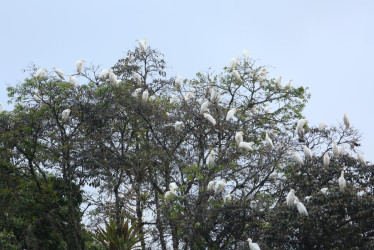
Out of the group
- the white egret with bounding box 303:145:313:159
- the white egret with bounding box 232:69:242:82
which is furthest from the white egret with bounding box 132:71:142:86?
the white egret with bounding box 303:145:313:159

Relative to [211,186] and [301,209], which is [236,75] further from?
[301,209]

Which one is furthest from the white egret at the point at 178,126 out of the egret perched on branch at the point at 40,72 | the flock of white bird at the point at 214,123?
the egret perched on branch at the point at 40,72

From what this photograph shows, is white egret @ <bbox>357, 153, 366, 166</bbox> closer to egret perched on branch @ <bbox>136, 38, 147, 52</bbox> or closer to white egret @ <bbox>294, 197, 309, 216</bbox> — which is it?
white egret @ <bbox>294, 197, 309, 216</bbox>

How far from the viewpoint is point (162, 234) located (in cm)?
1194

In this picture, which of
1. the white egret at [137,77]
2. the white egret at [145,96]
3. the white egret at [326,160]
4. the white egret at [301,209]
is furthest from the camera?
the white egret at [137,77]

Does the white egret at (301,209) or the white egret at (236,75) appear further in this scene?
the white egret at (236,75)

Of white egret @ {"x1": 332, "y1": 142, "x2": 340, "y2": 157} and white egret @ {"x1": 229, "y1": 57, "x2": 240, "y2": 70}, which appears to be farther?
white egret @ {"x1": 229, "y1": 57, "x2": 240, "y2": 70}

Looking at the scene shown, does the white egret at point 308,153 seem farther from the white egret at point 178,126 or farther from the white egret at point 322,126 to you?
the white egret at point 178,126

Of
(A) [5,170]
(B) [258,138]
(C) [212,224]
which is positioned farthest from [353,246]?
(A) [5,170]

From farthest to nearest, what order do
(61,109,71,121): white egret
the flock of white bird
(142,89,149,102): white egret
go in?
(142,89,149,102): white egret, (61,109,71,121): white egret, the flock of white bird

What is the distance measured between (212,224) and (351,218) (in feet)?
6.88

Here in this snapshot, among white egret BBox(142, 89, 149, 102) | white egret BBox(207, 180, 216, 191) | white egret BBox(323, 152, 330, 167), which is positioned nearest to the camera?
white egret BBox(323, 152, 330, 167)

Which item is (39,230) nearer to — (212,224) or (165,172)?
(165,172)

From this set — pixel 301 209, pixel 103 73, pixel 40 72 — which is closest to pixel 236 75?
pixel 103 73
